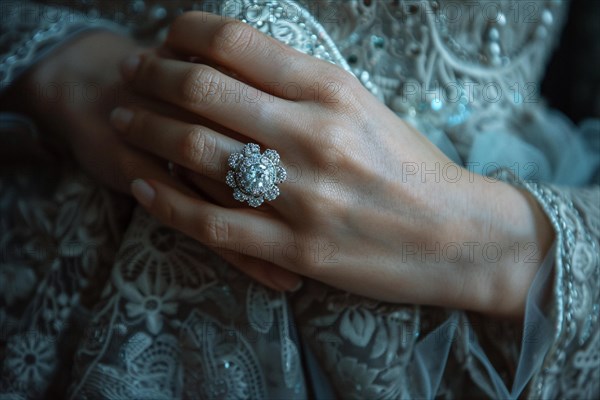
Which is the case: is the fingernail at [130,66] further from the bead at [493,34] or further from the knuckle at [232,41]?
the bead at [493,34]

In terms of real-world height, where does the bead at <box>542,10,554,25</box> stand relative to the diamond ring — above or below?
above

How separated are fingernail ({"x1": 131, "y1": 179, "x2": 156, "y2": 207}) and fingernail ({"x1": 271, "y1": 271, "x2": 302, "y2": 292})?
147 mm

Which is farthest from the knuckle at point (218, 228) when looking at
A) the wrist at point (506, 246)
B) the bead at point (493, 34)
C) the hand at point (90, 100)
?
the bead at point (493, 34)

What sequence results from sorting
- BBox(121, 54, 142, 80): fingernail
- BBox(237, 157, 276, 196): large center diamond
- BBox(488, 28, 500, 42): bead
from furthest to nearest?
BBox(488, 28, 500, 42): bead
BBox(121, 54, 142, 80): fingernail
BBox(237, 157, 276, 196): large center diamond

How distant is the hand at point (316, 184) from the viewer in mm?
518

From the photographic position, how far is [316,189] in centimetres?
51

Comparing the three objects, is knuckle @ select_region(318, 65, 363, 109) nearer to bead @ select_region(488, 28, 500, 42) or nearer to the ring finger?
the ring finger

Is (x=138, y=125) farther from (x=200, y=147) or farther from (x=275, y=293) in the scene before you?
(x=275, y=293)

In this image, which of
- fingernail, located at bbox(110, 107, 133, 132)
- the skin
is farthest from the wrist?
fingernail, located at bbox(110, 107, 133, 132)

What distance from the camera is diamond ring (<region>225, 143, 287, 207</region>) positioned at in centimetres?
50

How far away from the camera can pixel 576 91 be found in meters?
1.02

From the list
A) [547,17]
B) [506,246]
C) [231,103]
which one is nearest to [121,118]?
[231,103]

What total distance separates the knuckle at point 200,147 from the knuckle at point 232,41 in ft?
0.27

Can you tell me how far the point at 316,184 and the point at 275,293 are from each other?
133 mm
